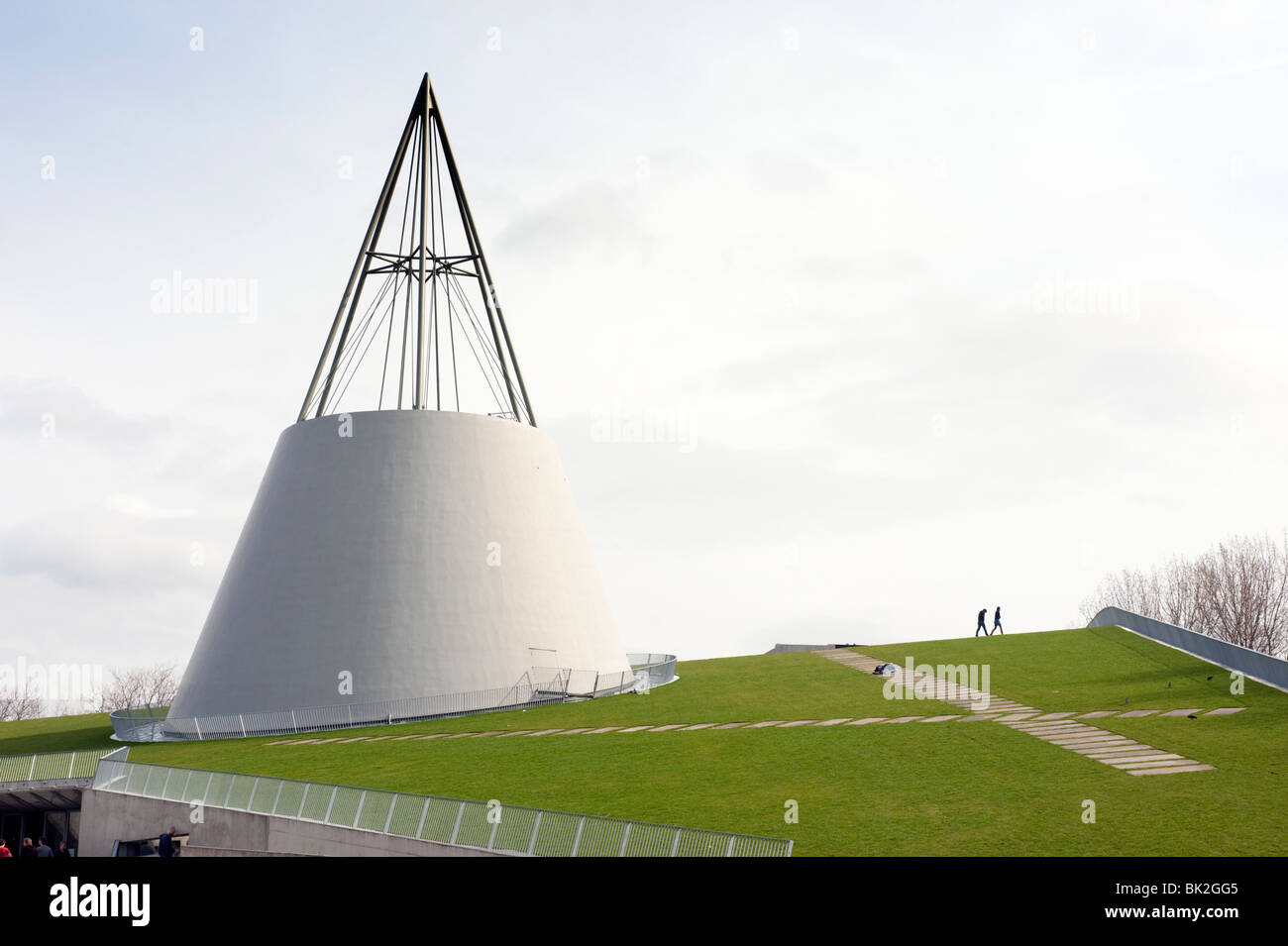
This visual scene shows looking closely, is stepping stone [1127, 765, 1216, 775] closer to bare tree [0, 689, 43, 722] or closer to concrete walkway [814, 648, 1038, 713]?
concrete walkway [814, 648, 1038, 713]

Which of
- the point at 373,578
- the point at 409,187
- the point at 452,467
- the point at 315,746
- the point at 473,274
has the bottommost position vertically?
the point at 315,746

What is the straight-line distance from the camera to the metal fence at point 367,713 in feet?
116

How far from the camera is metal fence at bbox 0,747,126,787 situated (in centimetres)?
2861

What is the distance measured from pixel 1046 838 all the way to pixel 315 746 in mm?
20801

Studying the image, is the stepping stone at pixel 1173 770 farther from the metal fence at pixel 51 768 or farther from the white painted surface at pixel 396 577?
the metal fence at pixel 51 768

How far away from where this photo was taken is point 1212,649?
3678 cm

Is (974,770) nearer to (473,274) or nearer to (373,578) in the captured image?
(373,578)

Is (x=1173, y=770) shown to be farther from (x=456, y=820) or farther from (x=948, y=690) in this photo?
(x=456, y=820)

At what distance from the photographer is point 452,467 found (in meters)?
41.1

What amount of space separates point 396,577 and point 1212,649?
27.1 meters

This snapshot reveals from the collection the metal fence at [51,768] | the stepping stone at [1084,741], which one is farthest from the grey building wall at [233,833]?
the stepping stone at [1084,741]

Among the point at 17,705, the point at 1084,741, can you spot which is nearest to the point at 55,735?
the point at 1084,741
